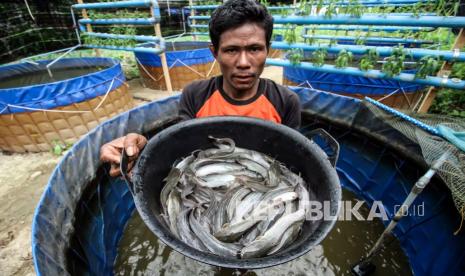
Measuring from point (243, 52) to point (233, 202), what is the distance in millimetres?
1157

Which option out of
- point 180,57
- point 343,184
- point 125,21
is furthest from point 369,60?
point 125,21

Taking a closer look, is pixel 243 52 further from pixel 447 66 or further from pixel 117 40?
pixel 117 40

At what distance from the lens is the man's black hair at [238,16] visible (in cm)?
171

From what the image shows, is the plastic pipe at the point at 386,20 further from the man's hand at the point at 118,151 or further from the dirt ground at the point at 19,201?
the dirt ground at the point at 19,201

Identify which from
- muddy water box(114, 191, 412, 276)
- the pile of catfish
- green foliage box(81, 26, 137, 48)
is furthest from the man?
green foliage box(81, 26, 137, 48)

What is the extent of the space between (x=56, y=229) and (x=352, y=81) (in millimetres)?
5008

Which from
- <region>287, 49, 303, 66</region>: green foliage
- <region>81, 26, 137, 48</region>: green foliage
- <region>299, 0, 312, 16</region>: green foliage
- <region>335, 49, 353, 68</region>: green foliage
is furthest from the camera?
<region>81, 26, 137, 48</region>: green foliage

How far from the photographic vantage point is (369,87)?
4473 mm

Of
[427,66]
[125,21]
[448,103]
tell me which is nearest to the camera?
[427,66]

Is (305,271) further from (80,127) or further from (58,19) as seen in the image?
(58,19)

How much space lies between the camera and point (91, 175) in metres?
2.34

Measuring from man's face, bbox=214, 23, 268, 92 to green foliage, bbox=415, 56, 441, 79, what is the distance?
269 cm

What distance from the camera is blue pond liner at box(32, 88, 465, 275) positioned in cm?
177

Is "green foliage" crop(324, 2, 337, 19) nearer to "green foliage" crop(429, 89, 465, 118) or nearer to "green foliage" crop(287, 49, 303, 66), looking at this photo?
"green foliage" crop(287, 49, 303, 66)
